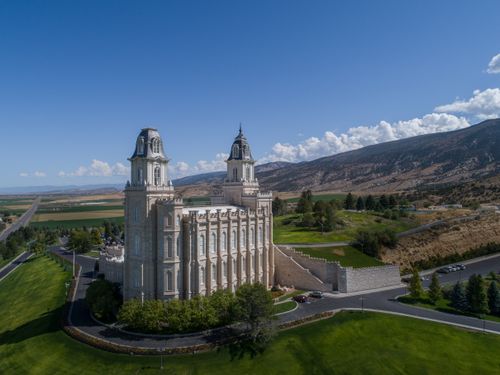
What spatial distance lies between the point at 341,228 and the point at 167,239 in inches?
2164

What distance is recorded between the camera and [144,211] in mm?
50719

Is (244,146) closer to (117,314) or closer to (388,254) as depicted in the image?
(117,314)

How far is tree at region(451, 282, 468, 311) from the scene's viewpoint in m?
54.4

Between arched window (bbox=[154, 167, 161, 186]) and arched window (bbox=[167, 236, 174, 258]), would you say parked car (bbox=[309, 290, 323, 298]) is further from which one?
arched window (bbox=[154, 167, 161, 186])

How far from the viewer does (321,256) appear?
243ft

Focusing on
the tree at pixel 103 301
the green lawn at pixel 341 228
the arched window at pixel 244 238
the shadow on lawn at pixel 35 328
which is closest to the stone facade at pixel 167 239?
the arched window at pixel 244 238

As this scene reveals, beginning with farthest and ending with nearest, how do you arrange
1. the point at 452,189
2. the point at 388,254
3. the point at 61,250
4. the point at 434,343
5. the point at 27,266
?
the point at 452,189 < the point at 61,250 < the point at 27,266 < the point at 388,254 < the point at 434,343

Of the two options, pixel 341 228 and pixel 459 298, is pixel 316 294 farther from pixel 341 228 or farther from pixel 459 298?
pixel 341 228

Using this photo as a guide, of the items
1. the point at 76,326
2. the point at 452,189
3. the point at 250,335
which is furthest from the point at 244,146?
the point at 452,189

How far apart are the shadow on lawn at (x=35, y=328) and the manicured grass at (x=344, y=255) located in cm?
4414

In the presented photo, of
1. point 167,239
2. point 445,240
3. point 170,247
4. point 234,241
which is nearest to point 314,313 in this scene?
point 234,241

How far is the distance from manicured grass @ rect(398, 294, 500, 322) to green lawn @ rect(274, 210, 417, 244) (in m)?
28.2

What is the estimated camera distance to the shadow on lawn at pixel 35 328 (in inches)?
1982

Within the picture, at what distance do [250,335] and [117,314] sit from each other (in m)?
17.7
